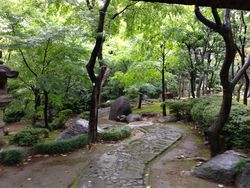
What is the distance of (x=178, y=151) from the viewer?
29.6 feet

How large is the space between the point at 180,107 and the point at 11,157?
8553 millimetres

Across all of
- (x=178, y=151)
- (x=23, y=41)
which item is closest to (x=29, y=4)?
(x=23, y=41)

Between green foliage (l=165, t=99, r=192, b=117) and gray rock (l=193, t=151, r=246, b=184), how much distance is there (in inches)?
266

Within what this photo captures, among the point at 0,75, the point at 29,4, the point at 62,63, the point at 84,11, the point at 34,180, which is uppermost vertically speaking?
the point at 29,4

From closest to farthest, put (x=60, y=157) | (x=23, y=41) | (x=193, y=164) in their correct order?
(x=193, y=164) < (x=60, y=157) < (x=23, y=41)

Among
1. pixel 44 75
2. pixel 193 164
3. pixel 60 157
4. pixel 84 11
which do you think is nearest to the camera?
pixel 193 164

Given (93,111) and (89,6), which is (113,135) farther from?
(89,6)

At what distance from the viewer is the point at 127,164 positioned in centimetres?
752

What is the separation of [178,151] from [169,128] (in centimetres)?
344

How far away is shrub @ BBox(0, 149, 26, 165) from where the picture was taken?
315 inches

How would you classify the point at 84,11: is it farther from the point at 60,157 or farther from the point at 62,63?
the point at 60,157

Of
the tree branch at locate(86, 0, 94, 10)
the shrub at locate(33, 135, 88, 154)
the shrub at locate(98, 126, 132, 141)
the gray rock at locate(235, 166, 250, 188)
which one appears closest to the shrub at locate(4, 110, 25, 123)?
the shrub at locate(98, 126, 132, 141)

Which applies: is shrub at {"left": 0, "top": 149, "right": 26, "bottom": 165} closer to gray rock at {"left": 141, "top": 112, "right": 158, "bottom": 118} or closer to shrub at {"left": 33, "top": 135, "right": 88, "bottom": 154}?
shrub at {"left": 33, "top": 135, "right": 88, "bottom": 154}

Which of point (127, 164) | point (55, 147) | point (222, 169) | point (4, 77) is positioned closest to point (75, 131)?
point (55, 147)
